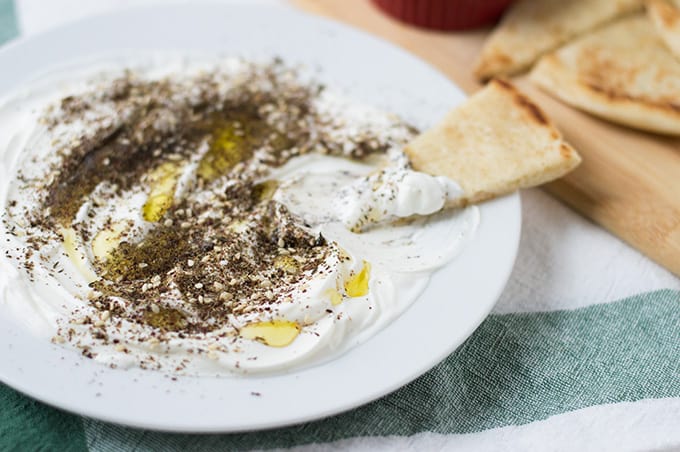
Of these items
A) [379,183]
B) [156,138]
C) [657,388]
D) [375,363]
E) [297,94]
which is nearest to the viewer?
[375,363]

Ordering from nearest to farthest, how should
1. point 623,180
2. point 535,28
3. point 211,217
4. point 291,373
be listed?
point 291,373, point 211,217, point 623,180, point 535,28

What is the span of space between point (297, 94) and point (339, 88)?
19cm

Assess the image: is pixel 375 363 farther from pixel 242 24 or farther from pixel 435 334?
pixel 242 24

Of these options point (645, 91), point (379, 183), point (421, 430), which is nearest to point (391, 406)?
point (421, 430)

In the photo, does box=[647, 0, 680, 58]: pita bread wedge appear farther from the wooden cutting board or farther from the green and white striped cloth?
the green and white striped cloth

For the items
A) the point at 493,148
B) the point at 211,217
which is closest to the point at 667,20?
the point at 493,148

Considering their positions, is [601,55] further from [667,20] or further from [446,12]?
[446,12]

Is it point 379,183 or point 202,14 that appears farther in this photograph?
point 202,14

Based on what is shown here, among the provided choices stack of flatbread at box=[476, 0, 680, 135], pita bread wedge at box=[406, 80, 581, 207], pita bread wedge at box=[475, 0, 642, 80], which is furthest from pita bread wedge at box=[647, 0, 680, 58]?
pita bread wedge at box=[406, 80, 581, 207]

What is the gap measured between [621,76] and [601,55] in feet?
0.55

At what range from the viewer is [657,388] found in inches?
103

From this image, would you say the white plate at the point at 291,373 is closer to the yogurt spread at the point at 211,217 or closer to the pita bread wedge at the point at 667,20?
the yogurt spread at the point at 211,217

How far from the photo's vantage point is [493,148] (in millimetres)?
3102

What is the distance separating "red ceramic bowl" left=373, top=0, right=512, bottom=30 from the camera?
3.87 m
